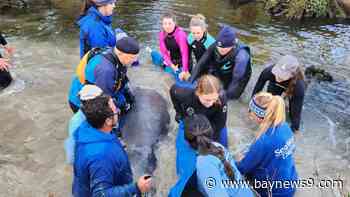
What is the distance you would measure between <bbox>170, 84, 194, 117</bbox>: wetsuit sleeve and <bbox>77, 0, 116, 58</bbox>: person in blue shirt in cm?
134

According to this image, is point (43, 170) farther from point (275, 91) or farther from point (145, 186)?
point (275, 91)

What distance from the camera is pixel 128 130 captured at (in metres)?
5.60

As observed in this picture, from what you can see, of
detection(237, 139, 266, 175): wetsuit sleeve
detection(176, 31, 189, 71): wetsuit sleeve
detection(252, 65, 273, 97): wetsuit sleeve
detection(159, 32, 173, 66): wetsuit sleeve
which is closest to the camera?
detection(237, 139, 266, 175): wetsuit sleeve

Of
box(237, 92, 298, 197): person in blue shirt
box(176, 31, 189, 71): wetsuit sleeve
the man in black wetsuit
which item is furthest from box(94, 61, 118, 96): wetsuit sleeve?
box(176, 31, 189, 71): wetsuit sleeve

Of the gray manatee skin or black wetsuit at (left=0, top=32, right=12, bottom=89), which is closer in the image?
the gray manatee skin

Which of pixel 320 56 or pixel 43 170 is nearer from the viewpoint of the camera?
pixel 43 170

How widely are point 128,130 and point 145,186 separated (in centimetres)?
246

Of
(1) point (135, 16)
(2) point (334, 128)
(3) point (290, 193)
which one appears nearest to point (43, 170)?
(3) point (290, 193)

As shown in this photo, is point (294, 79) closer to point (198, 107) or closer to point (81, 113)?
point (198, 107)

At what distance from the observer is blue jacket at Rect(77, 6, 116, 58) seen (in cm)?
522

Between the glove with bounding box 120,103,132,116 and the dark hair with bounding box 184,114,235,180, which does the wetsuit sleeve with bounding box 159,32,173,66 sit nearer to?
the glove with bounding box 120,103,132,116

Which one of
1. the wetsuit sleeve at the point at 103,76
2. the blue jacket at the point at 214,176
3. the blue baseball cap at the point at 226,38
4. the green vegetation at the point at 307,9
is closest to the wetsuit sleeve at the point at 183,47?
the blue baseball cap at the point at 226,38

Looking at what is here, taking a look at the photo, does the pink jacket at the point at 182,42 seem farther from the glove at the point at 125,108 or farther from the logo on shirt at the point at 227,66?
the glove at the point at 125,108

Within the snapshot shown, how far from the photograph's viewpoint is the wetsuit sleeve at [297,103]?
18.5 feet
